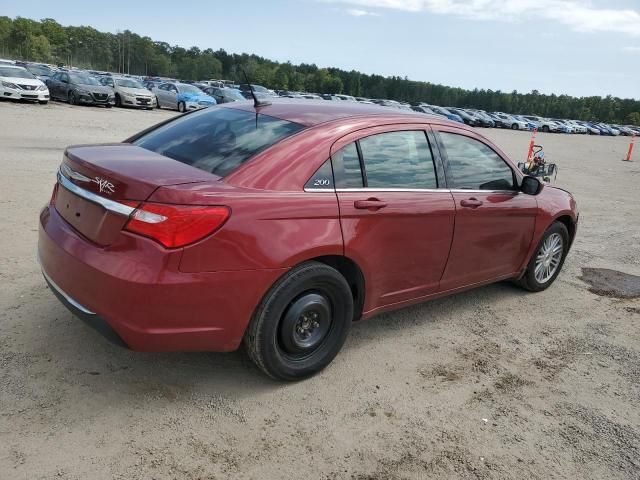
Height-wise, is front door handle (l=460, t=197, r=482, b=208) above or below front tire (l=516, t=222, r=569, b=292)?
above

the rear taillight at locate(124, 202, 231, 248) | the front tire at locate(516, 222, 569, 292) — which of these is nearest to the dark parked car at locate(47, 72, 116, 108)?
the front tire at locate(516, 222, 569, 292)

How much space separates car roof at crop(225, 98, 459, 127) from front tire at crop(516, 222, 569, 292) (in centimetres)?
170

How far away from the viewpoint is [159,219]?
269cm

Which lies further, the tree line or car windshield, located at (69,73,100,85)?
the tree line

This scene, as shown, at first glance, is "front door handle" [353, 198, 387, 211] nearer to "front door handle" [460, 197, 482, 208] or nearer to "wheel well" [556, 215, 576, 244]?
"front door handle" [460, 197, 482, 208]

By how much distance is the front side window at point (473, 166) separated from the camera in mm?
4086

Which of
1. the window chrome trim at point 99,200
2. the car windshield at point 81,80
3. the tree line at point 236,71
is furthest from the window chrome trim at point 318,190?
the tree line at point 236,71

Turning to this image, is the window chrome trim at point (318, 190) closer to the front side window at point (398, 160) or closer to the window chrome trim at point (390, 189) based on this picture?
the window chrome trim at point (390, 189)

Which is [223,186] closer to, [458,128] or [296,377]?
[296,377]

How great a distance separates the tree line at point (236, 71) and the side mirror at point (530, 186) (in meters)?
99.3

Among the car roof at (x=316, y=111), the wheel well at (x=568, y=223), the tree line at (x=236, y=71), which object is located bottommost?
the wheel well at (x=568, y=223)

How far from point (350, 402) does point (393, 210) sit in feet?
4.07

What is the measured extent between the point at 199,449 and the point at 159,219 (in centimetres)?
116

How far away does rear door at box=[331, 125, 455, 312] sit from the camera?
133 inches
